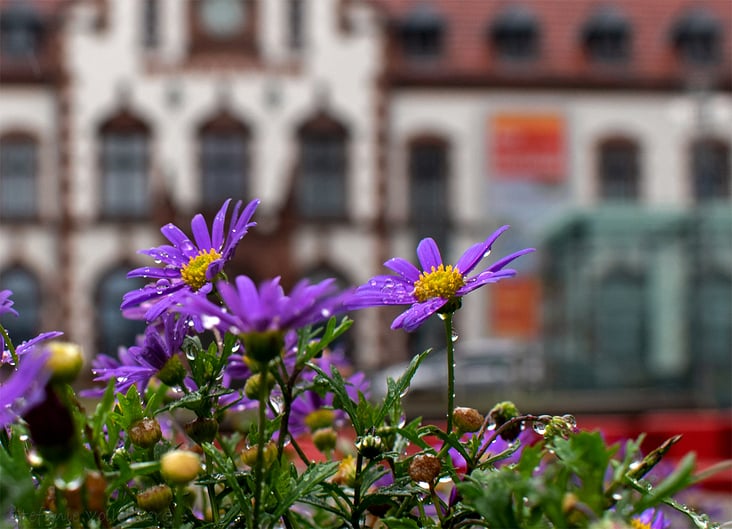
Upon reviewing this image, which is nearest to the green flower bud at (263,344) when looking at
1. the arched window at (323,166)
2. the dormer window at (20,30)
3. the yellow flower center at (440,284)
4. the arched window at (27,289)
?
the yellow flower center at (440,284)

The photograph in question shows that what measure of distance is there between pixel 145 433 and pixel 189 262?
149mm

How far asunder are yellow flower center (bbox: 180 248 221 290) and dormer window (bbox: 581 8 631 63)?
1820 centimetres

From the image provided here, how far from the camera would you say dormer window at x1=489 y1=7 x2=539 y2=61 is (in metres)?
17.9

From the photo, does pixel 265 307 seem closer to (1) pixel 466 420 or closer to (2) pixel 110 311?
(1) pixel 466 420

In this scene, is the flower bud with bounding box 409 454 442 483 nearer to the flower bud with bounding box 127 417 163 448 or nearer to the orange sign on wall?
the flower bud with bounding box 127 417 163 448

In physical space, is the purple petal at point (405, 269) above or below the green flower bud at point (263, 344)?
above

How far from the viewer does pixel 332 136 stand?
17266 mm

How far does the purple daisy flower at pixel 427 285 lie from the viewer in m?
0.75

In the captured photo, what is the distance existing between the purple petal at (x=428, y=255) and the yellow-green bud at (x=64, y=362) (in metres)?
0.36

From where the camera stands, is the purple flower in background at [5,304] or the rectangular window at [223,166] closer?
the purple flower in background at [5,304]

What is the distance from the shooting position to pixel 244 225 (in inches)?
29.6

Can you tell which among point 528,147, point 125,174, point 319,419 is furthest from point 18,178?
point 319,419

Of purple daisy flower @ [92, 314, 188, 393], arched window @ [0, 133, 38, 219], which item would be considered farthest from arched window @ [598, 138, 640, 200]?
purple daisy flower @ [92, 314, 188, 393]

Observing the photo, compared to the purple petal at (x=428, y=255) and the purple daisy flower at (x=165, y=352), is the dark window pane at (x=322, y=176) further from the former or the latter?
the purple daisy flower at (x=165, y=352)
